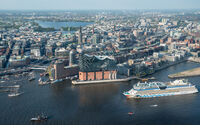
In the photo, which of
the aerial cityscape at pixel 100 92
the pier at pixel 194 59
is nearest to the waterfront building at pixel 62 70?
the aerial cityscape at pixel 100 92

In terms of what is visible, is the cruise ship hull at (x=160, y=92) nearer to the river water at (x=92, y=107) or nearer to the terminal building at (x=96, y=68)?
the river water at (x=92, y=107)

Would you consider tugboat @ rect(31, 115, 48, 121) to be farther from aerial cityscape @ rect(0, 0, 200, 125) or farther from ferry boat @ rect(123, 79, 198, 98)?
ferry boat @ rect(123, 79, 198, 98)

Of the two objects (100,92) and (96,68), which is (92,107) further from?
(96,68)

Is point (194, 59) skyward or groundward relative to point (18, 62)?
groundward

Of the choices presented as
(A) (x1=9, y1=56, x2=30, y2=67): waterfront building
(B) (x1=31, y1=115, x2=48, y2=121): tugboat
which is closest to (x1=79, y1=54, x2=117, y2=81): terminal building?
(B) (x1=31, y1=115, x2=48, y2=121): tugboat

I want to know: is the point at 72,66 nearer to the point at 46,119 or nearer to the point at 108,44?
the point at 46,119

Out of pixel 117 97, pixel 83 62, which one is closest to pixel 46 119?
pixel 117 97

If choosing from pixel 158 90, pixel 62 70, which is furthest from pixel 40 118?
pixel 62 70
